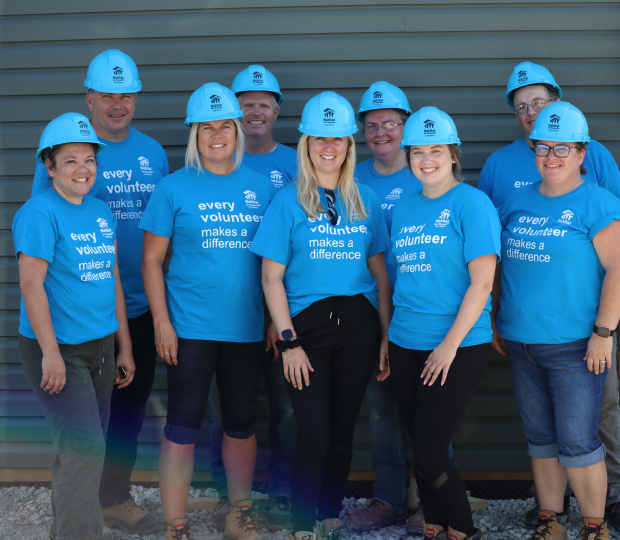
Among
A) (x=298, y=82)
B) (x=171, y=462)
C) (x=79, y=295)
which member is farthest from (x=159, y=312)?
(x=298, y=82)

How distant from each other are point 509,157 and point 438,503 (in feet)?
5.89

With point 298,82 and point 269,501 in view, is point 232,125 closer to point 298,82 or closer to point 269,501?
point 298,82

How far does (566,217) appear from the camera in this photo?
8.23 ft

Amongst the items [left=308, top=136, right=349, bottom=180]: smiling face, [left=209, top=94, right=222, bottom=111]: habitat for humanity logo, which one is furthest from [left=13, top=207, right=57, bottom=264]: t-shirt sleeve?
[left=308, top=136, right=349, bottom=180]: smiling face

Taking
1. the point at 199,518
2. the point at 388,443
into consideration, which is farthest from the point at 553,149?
the point at 199,518

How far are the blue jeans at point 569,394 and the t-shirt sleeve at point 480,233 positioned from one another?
0.55 m

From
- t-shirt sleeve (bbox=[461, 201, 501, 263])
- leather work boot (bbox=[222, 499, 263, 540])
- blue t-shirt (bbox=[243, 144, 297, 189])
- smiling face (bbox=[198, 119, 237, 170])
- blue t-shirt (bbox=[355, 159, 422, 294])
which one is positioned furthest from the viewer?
blue t-shirt (bbox=[243, 144, 297, 189])

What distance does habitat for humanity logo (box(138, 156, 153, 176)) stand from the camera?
3072 mm

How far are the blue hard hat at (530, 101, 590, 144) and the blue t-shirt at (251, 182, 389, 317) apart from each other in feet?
2.94

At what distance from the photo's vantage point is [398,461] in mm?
3146

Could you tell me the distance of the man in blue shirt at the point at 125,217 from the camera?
303cm

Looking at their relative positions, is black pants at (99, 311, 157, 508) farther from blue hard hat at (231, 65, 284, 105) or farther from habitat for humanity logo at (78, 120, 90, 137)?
blue hard hat at (231, 65, 284, 105)

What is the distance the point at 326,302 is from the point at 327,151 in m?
0.68

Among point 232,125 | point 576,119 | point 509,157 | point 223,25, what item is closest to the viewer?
point 576,119
